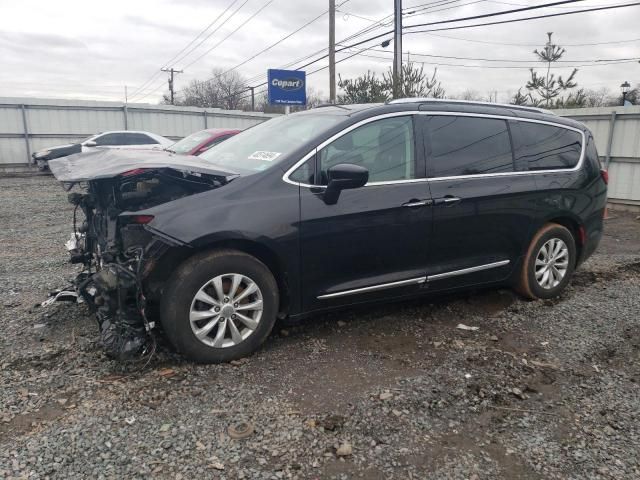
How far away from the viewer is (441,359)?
361 centimetres

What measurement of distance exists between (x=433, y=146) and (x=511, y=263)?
137 centimetres

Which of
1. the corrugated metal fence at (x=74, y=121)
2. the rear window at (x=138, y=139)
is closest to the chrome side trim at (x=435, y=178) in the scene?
the rear window at (x=138, y=139)

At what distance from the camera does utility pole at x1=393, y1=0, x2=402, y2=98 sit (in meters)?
15.1

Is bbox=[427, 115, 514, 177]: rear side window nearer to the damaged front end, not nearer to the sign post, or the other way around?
the damaged front end

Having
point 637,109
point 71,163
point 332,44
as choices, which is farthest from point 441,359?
point 332,44

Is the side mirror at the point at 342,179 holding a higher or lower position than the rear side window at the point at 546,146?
lower

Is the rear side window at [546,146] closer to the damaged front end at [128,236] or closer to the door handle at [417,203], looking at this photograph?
the door handle at [417,203]

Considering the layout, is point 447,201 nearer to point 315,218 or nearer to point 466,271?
point 466,271

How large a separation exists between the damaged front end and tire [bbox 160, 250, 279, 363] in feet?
0.55

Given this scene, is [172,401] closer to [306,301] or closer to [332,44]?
[306,301]

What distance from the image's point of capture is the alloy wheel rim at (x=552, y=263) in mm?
4805

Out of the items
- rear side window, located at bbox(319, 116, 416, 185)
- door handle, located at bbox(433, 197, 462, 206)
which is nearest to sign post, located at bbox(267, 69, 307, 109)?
rear side window, located at bbox(319, 116, 416, 185)

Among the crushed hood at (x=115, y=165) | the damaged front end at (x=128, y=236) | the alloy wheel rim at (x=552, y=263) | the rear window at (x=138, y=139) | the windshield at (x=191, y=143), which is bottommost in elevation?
the alloy wheel rim at (x=552, y=263)

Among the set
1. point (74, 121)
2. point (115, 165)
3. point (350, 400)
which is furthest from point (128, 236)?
point (74, 121)
